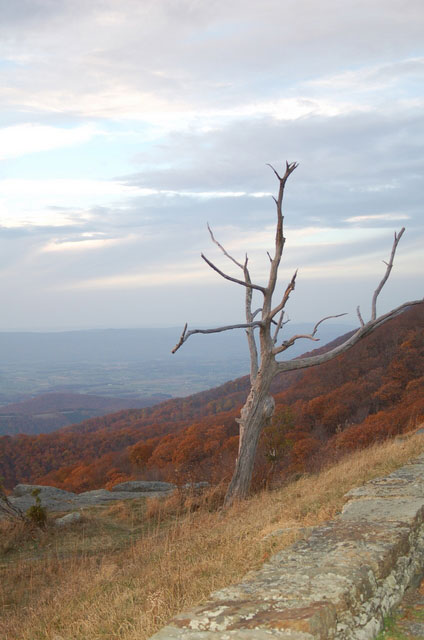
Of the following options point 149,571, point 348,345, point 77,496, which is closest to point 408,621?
point 149,571

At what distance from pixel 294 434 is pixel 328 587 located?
697 inches

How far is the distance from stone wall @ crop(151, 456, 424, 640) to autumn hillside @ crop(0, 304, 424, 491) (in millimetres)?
7052

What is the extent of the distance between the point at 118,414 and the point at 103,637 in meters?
58.5

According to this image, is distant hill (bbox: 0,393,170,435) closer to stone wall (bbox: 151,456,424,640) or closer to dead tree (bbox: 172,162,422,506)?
dead tree (bbox: 172,162,422,506)

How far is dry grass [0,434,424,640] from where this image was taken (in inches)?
151

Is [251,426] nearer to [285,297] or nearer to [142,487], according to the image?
[285,297]

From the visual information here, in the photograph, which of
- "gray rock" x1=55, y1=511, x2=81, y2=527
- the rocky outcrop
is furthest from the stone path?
the rocky outcrop

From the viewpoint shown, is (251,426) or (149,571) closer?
(149,571)

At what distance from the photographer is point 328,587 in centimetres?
291

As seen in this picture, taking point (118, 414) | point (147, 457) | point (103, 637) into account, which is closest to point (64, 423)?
point (118, 414)

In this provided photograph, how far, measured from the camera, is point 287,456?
48.8 feet

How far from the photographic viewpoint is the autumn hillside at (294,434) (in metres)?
15.0

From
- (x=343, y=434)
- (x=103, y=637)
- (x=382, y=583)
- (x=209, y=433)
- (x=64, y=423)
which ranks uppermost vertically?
(x=382, y=583)

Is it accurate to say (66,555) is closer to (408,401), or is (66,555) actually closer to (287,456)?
(287,456)
